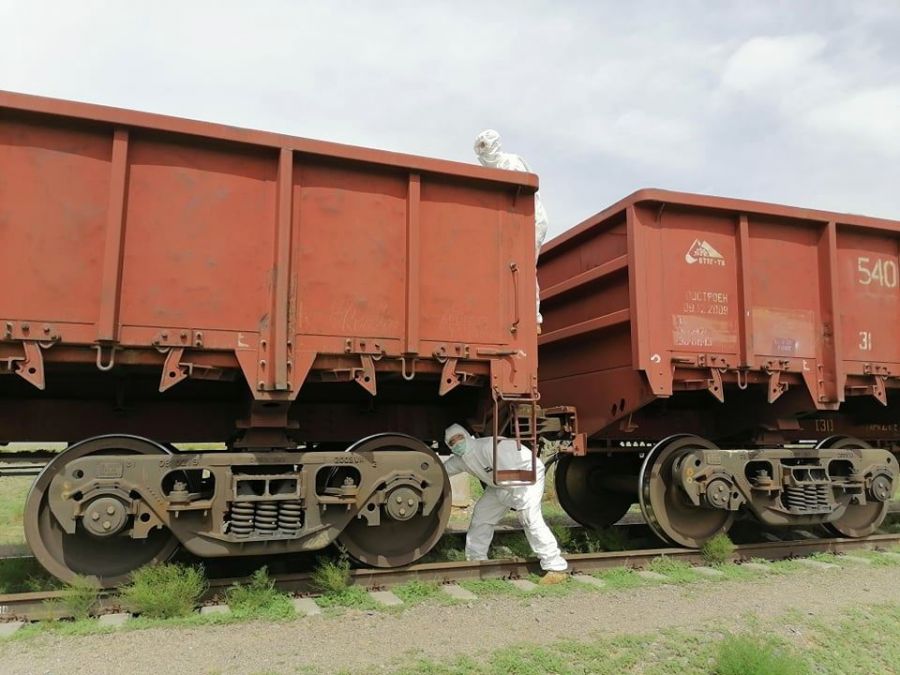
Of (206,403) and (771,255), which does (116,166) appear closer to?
(206,403)

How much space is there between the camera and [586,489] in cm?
783

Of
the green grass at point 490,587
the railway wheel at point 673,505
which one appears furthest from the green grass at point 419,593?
the railway wheel at point 673,505

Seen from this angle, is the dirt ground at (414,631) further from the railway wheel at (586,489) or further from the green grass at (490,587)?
the railway wheel at (586,489)

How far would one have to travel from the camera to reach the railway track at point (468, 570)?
4309mm

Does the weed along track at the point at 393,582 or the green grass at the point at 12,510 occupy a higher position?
the weed along track at the point at 393,582

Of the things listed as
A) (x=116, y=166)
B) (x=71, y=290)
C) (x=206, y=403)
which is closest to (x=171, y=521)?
(x=206, y=403)

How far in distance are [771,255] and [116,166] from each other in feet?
20.0

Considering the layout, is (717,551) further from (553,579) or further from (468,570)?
(468,570)

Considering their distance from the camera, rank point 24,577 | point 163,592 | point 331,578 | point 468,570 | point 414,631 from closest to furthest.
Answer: point 414,631 → point 163,592 → point 331,578 → point 24,577 → point 468,570

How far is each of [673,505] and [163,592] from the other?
4.66 metres

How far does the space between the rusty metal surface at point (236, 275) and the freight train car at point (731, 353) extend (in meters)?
1.44

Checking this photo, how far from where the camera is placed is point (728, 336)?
Answer: 637cm

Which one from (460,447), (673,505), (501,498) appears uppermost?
(460,447)

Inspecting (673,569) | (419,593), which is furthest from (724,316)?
(419,593)
